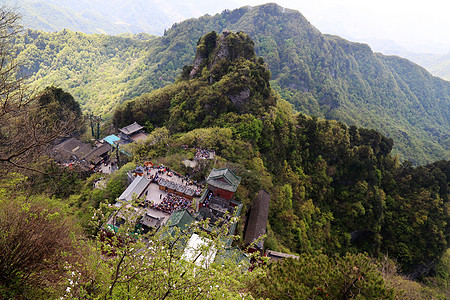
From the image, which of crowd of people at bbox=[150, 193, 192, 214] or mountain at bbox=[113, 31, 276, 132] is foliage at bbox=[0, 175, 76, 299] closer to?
crowd of people at bbox=[150, 193, 192, 214]

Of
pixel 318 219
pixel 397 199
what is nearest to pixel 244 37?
pixel 318 219

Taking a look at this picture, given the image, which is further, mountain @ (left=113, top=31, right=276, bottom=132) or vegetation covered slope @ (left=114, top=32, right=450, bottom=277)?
mountain @ (left=113, top=31, right=276, bottom=132)

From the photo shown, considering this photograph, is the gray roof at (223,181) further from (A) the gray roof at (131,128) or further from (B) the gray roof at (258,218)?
(A) the gray roof at (131,128)

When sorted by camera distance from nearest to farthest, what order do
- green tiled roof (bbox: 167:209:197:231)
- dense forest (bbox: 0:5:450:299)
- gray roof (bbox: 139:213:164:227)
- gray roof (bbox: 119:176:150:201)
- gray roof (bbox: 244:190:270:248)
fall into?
green tiled roof (bbox: 167:209:197:231), gray roof (bbox: 139:213:164:227), gray roof (bbox: 119:176:150:201), gray roof (bbox: 244:190:270:248), dense forest (bbox: 0:5:450:299)

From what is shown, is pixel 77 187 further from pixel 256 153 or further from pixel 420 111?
pixel 420 111

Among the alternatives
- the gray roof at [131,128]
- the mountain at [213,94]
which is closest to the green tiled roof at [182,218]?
the mountain at [213,94]

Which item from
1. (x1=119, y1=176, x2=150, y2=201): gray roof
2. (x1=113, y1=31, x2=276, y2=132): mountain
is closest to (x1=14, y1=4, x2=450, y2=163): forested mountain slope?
(x1=113, y1=31, x2=276, y2=132): mountain
